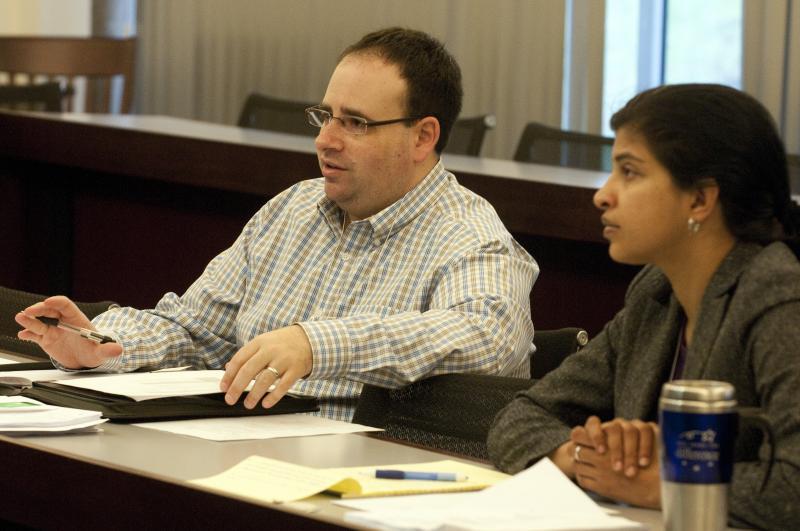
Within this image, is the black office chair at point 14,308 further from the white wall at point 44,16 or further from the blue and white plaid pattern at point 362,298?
the white wall at point 44,16

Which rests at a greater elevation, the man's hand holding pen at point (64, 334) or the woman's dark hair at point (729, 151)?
the woman's dark hair at point (729, 151)

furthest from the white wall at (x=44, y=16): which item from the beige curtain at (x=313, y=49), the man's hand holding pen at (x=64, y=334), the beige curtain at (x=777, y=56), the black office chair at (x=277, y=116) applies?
the man's hand holding pen at (x=64, y=334)

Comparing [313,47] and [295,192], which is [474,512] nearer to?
[295,192]

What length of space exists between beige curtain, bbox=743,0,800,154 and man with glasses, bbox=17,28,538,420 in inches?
107

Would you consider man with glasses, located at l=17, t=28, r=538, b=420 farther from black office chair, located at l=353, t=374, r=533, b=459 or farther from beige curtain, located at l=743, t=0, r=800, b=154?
beige curtain, located at l=743, t=0, r=800, b=154

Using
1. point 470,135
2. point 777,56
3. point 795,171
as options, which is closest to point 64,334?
point 795,171

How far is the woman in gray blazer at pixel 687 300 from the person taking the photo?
1.47m

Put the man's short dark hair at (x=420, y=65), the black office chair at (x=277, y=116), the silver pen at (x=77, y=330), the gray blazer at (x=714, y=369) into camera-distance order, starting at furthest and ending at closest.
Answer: the black office chair at (x=277, y=116) < the man's short dark hair at (x=420, y=65) < the silver pen at (x=77, y=330) < the gray blazer at (x=714, y=369)

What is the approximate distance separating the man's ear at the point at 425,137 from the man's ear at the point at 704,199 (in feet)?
2.99

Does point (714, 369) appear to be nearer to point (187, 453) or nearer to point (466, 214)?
point (187, 453)

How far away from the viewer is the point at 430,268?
7.52 ft

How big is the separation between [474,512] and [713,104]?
1.87 feet

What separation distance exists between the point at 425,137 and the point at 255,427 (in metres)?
0.82

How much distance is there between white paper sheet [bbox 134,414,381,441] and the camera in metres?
1.76
